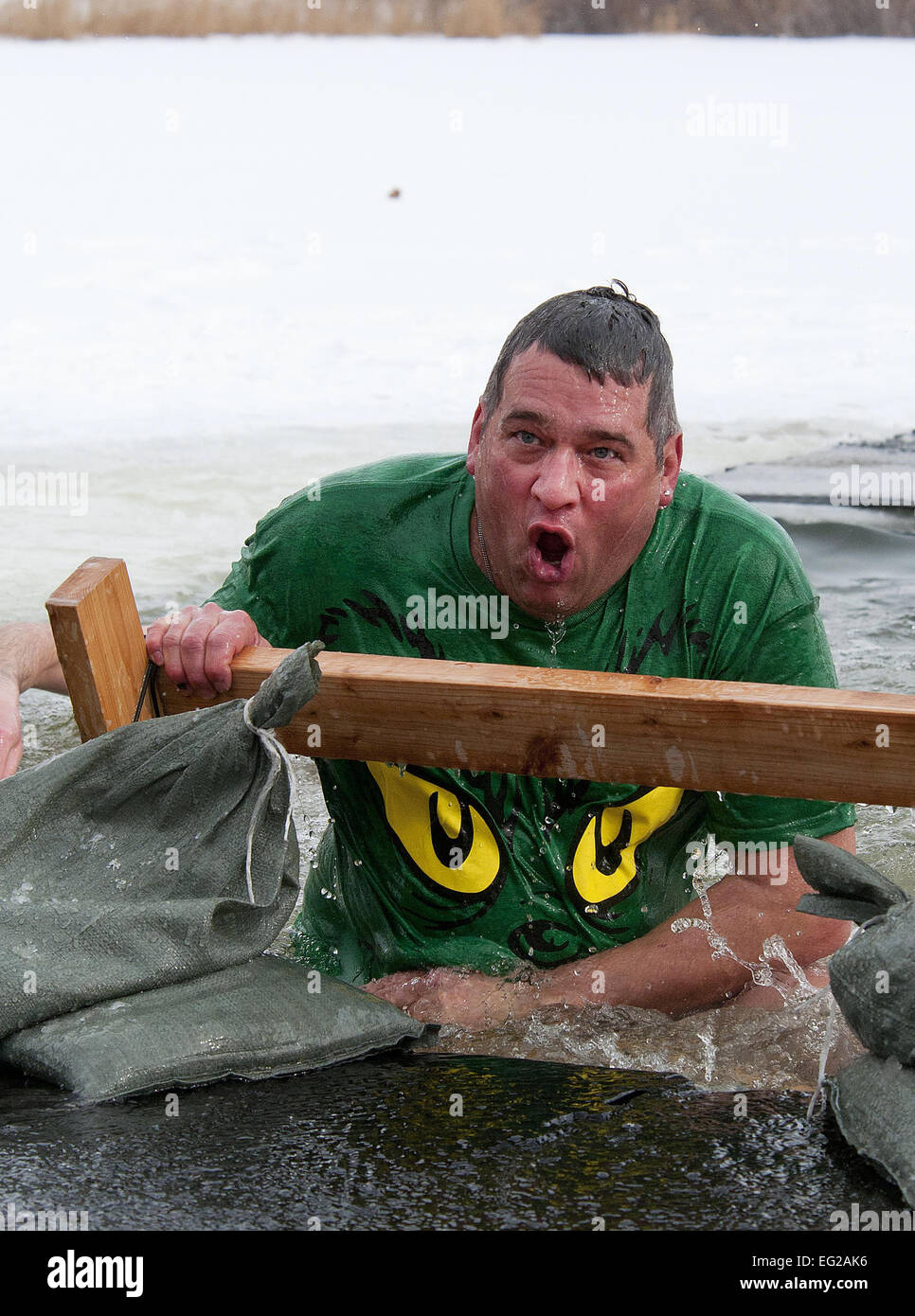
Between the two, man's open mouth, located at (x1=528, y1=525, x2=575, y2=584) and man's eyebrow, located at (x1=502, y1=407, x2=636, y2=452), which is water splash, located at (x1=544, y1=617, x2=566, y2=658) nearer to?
man's open mouth, located at (x1=528, y1=525, x2=575, y2=584)

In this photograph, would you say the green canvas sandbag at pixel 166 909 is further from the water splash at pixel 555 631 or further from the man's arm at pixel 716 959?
the water splash at pixel 555 631

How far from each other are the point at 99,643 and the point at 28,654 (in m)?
0.34

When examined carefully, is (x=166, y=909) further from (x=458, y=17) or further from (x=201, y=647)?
(x=458, y=17)

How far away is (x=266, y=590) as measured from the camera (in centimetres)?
280

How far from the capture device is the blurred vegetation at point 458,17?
17344 mm

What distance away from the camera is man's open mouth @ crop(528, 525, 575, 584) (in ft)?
7.92

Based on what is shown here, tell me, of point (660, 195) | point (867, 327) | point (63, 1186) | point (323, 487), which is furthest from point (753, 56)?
point (63, 1186)

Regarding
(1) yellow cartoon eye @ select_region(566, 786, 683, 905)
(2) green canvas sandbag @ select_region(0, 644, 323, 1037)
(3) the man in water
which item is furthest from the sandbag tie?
(1) yellow cartoon eye @ select_region(566, 786, 683, 905)

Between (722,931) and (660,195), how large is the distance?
12.1 meters

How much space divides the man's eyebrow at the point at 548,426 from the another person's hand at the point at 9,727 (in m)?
0.85

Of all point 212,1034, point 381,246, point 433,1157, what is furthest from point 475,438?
point 381,246

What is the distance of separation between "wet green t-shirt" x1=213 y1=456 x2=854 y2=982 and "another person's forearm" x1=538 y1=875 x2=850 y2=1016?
11 cm

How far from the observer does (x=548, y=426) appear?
2.39m

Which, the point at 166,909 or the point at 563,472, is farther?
the point at 563,472
